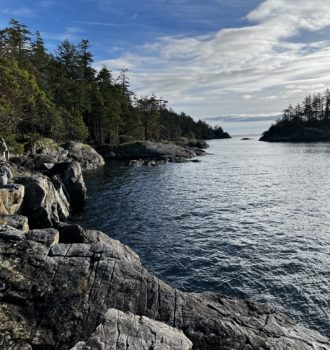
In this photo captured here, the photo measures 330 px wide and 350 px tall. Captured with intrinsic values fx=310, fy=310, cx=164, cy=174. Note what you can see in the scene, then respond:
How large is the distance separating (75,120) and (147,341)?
240 ft

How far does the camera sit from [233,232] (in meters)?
25.6

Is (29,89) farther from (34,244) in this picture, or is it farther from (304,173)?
(304,173)

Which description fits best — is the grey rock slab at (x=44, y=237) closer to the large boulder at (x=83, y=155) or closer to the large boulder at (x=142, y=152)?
the large boulder at (x=83, y=155)

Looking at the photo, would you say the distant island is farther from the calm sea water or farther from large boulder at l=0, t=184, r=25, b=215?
large boulder at l=0, t=184, r=25, b=215

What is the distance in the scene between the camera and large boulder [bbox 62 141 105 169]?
6371cm

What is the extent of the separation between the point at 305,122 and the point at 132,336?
180289mm

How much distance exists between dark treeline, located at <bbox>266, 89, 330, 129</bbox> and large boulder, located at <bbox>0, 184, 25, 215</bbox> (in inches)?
6553

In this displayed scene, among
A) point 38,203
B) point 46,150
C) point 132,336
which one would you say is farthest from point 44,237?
point 46,150

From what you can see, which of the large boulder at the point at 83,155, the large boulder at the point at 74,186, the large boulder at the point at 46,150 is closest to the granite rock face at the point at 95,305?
the large boulder at the point at 74,186

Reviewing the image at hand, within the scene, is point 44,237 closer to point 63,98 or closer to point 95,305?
point 95,305

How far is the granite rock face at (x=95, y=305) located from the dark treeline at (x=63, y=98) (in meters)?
32.3

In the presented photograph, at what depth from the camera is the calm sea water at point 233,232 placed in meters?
17.4

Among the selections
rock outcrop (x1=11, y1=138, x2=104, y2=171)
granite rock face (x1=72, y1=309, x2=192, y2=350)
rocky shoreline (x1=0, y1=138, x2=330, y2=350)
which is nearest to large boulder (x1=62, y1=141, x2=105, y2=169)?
rock outcrop (x1=11, y1=138, x2=104, y2=171)

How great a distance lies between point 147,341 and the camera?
314 inches
